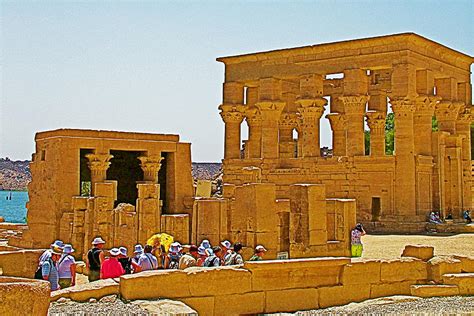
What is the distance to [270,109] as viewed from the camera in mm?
31797

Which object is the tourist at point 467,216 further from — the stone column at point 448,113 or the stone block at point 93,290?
the stone block at point 93,290

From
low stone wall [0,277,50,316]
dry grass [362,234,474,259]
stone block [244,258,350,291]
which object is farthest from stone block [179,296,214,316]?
dry grass [362,234,474,259]

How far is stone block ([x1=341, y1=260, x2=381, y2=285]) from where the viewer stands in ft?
40.2

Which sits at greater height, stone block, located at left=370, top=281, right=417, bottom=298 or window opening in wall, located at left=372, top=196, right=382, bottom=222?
window opening in wall, located at left=372, top=196, right=382, bottom=222

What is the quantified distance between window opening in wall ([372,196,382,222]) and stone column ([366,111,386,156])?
21.0ft

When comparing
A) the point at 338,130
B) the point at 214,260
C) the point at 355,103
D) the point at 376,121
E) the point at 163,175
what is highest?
the point at 355,103

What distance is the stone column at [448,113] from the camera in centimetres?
3133

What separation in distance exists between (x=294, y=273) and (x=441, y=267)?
3.10 metres

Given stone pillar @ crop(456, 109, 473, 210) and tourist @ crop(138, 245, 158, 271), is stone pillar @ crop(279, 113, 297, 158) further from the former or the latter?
tourist @ crop(138, 245, 158, 271)

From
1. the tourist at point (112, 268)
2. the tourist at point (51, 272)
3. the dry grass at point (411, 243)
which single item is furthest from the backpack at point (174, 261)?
the dry grass at point (411, 243)

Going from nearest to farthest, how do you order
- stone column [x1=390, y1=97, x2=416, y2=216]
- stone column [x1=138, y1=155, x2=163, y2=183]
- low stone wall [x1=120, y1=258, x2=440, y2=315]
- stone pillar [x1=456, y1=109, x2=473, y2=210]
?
low stone wall [x1=120, y1=258, x2=440, y2=315] < stone column [x1=138, y1=155, x2=163, y2=183] < stone column [x1=390, y1=97, x2=416, y2=216] < stone pillar [x1=456, y1=109, x2=473, y2=210]

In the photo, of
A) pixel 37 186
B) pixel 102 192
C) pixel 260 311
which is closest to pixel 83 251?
pixel 102 192

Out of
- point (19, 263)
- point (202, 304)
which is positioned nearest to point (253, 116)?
point (19, 263)

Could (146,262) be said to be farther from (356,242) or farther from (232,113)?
(232,113)
